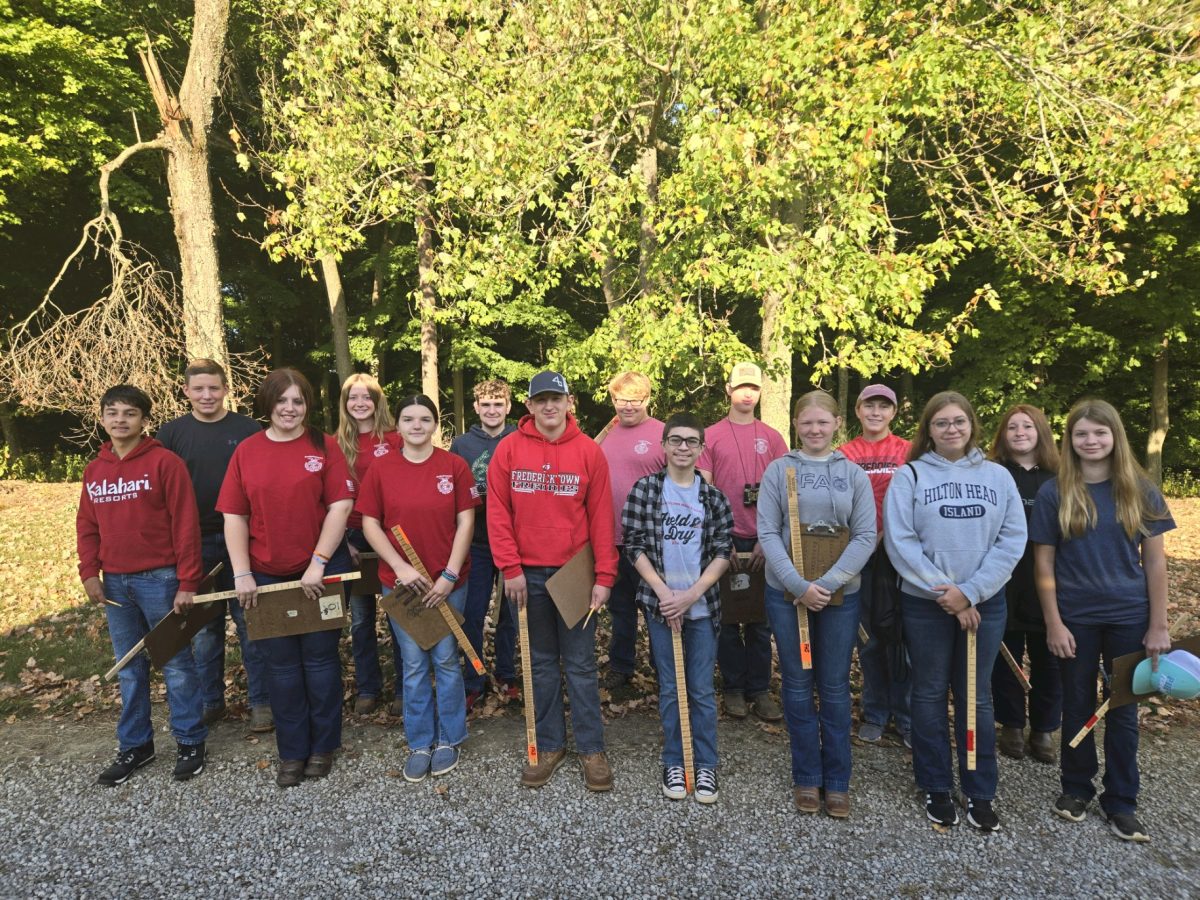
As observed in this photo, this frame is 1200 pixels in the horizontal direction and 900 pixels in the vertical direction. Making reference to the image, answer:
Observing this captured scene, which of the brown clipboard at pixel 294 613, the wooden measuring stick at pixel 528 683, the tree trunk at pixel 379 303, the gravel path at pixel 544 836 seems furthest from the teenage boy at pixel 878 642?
the tree trunk at pixel 379 303

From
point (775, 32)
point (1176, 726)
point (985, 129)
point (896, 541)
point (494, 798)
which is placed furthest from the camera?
point (985, 129)

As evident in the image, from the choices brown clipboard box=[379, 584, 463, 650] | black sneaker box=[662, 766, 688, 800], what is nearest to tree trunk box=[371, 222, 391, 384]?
brown clipboard box=[379, 584, 463, 650]

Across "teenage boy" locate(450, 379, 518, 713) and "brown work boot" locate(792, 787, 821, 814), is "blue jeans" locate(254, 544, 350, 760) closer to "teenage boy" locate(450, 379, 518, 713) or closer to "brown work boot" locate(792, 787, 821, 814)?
"teenage boy" locate(450, 379, 518, 713)

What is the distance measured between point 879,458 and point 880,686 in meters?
1.44

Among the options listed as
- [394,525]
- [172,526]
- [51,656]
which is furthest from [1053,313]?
[51,656]

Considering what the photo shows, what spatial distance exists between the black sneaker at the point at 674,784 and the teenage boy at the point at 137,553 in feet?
8.74

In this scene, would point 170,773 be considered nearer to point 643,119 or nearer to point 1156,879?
point 1156,879

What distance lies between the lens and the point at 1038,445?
156 inches

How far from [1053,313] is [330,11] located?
13.5 metres

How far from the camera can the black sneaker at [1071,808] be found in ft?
10.8

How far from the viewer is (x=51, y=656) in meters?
5.66

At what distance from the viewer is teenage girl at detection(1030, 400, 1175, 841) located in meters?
3.20

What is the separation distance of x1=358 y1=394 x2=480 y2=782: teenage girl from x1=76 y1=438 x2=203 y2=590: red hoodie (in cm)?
99

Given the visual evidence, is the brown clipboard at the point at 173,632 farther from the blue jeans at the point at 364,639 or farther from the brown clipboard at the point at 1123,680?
the brown clipboard at the point at 1123,680
